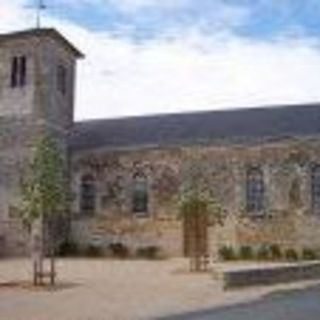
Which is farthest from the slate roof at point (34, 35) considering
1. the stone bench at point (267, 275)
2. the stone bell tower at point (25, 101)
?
the stone bench at point (267, 275)

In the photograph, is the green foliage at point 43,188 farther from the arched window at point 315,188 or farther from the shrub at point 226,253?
the arched window at point 315,188

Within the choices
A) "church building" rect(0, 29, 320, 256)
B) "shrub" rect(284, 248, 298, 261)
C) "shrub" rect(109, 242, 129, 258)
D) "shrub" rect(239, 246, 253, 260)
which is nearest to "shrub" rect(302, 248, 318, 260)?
"shrub" rect(284, 248, 298, 261)

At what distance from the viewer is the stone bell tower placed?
3747 cm

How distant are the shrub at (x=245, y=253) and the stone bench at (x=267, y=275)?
1093cm

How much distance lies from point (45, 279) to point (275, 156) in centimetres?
1488

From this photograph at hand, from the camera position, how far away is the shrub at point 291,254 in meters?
33.7

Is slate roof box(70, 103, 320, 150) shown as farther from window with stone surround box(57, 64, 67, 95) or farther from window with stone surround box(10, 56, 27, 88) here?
window with stone surround box(10, 56, 27, 88)

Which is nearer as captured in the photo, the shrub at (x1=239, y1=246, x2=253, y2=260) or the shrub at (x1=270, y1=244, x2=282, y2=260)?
the shrub at (x1=270, y1=244, x2=282, y2=260)

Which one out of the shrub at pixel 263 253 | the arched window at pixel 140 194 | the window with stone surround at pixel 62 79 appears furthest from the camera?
the window with stone surround at pixel 62 79

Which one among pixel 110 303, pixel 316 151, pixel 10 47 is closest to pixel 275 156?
pixel 316 151

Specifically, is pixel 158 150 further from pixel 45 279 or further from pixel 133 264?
pixel 45 279

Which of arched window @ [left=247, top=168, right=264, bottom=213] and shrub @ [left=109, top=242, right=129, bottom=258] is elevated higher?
arched window @ [left=247, top=168, right=264, bottom=213]

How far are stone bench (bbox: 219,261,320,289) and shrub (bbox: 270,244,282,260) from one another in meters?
10.4

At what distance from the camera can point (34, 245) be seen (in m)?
35.5
